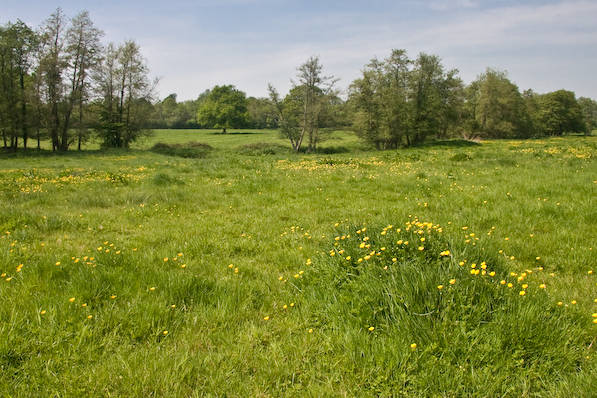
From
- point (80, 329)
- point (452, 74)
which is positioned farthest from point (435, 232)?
point (452, 74)

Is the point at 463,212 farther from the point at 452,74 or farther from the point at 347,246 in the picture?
the point at 452,74

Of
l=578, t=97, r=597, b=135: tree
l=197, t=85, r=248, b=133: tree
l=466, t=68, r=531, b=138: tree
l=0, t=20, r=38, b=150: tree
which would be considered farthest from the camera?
l=578, t=97, r=597, b=135: tree

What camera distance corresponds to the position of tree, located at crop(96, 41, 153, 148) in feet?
138

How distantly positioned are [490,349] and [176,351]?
8.65ft

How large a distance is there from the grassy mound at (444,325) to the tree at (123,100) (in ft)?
154

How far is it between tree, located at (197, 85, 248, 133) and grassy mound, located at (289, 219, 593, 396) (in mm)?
80684

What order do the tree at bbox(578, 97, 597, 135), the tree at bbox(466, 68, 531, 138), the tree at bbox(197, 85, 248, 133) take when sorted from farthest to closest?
the tree at bbox(578, 97, 597, 135)
the tree at bbox(197, 85, 248, 133)
the tree at bbox(466, 68, 531, 138)

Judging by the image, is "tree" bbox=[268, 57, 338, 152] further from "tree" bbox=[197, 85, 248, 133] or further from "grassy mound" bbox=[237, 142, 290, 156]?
"tree" bbox=[197, 85, 248, 133]

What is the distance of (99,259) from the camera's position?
4645mm

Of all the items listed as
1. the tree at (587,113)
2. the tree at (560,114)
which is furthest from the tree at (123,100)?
the tree at (587,113)

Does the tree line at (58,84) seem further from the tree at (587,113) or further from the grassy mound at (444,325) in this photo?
the tree at (587,113)

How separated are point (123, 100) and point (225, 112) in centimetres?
3653

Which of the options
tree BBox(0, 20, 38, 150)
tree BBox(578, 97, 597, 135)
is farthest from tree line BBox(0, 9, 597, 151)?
tree BBox(578, 97, 597, 135)

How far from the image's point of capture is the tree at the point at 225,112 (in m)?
80.0
